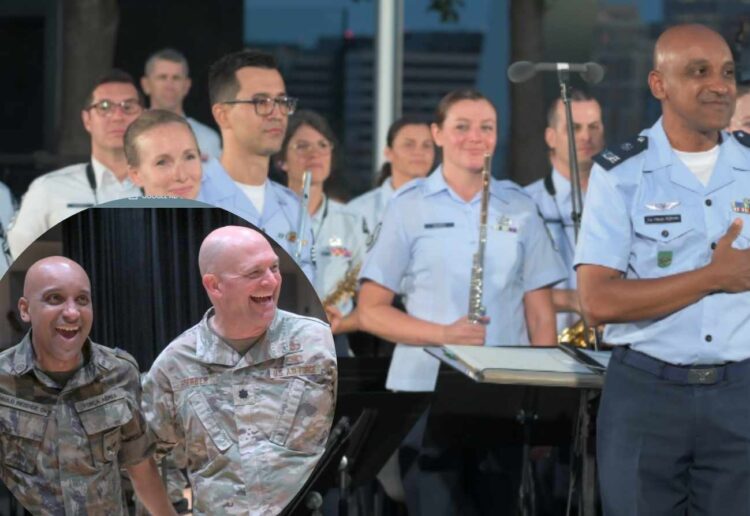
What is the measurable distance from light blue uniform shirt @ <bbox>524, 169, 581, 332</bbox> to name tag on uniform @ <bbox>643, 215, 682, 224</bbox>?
1776mm

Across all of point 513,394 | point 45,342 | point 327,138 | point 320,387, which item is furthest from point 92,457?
point 327,138

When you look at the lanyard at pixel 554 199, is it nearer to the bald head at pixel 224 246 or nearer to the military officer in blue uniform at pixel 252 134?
the military officer in blue uniform at pixel 252 134

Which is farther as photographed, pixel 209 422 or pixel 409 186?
pixel 409 186

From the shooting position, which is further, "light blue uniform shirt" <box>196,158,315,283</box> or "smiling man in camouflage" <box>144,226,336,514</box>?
"light blue uniform shirt" <box>196,158,315,283</box>

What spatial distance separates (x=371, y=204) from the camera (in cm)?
663

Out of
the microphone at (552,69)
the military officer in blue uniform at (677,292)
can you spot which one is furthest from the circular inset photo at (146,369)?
the microphone at (552,69)

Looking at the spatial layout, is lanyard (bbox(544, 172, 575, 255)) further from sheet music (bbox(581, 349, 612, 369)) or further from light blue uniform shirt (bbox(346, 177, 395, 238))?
sheet music (bbox(581, 349, 612, 369))

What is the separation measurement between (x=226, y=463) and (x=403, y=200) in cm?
269

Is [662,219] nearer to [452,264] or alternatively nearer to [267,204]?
[452,264]

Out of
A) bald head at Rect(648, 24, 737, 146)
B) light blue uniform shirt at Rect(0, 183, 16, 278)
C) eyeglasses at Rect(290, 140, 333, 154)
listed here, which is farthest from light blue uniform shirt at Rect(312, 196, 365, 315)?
bald head at Rect(648, 24, 737, 146)

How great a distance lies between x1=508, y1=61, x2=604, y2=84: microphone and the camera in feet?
20.3

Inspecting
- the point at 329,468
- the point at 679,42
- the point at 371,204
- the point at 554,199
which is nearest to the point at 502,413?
the point at 329,468

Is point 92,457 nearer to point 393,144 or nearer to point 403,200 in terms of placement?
point 403,200

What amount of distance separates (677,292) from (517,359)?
691 mm
